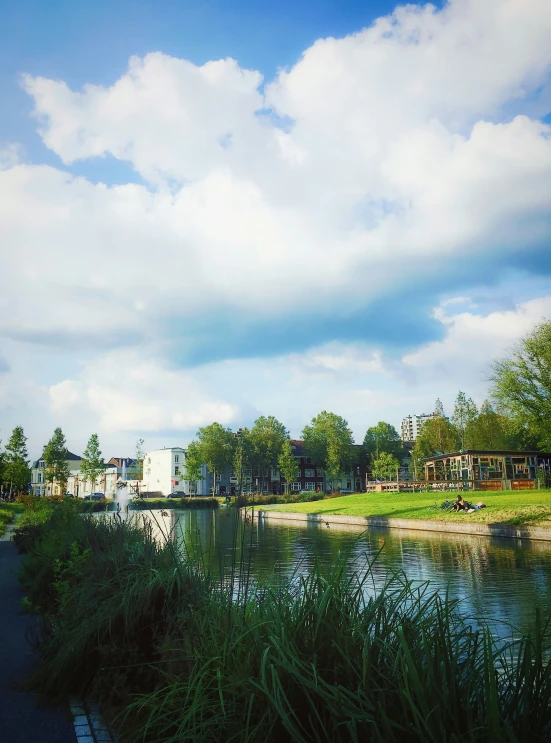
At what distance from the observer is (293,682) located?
3303 millimetres

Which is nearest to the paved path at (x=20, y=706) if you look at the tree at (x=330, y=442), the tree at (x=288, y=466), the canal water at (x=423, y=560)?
the canal water at (x=423, y=560)

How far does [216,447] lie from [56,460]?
105 feet

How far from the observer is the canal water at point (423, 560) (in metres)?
6.34

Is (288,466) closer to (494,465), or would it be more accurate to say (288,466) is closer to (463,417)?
(463,417)

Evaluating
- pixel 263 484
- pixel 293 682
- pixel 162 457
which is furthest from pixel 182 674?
pixel 162 457

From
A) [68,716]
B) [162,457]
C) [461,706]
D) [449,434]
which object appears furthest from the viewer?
[162,457]

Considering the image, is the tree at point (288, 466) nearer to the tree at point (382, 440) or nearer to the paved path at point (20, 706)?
the tree at point (382, 440)

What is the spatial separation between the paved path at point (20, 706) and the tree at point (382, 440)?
322 ft

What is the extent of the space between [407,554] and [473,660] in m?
15.3

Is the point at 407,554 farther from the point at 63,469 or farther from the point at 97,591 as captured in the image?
the point at 63,469

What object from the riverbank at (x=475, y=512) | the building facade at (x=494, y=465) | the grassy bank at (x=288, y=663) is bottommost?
the riverbank at (x=475, y=512)

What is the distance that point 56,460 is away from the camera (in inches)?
2758

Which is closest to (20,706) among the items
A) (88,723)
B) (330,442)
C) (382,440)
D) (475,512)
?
(88,723)

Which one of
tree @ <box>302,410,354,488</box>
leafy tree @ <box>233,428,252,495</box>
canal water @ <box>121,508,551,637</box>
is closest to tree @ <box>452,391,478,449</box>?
tree @ <box>302,410,354,488</box>
